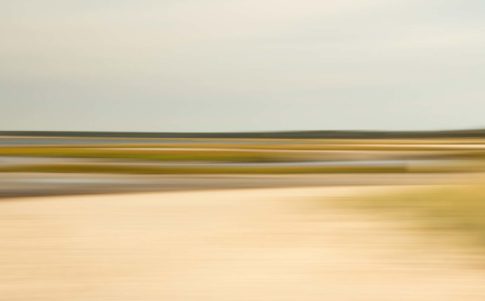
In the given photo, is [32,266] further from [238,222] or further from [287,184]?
[287,184]

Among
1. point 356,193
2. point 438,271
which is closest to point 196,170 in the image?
point 356,193

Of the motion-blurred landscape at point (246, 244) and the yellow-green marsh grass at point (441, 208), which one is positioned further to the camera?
the yellow-green marsh grass at point (441, 208)

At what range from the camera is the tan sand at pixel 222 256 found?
6.65 meters

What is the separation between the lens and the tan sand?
6650 mm

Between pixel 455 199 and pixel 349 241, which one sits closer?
pixel 349 241

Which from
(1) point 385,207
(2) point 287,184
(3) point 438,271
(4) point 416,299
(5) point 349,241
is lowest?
(4) point 416,299

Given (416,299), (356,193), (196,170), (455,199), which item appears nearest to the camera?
(416,299)

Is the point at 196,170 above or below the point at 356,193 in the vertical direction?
above

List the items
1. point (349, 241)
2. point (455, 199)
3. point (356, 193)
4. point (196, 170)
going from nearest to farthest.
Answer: point (349, 241)
point (455, 199)
point (356, 193)
point (196, 170)

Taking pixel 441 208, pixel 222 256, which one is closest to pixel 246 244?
pixel 222 256

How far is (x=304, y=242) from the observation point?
9.05m

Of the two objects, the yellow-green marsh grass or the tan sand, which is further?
the yellow-green marsh grass

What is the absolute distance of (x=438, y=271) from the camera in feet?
24.2

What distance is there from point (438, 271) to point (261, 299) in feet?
6.63
